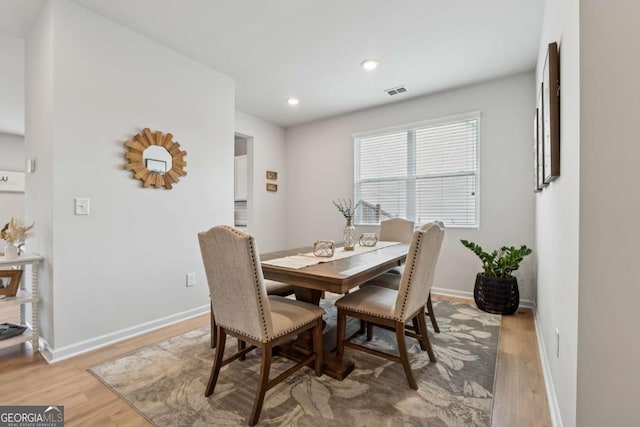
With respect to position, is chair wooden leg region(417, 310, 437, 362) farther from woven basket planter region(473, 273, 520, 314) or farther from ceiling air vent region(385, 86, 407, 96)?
ceiling air vent region(385, 86, 407, 96)

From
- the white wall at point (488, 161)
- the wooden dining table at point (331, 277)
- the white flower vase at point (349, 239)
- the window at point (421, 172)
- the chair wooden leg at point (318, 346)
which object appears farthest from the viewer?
the window at point (421, 172)

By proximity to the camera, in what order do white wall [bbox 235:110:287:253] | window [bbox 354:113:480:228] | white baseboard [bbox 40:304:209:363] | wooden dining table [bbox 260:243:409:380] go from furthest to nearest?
1. white wall [bbox 235:110:287:253]
2. window [bbox 354:113:480:228]
3. white baseboard [bbox 40:304:209:363]
4. wooden dining table [bbox 260:243:409:380]

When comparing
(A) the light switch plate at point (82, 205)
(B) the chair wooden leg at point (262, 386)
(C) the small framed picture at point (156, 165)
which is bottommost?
(B) the chair wooden leg at point (262, 386)

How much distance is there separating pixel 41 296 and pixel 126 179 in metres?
1.07

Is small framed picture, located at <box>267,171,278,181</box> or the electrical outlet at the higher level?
small framed picture, located at <box>267,171,278,181</box>

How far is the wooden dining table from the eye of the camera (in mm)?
1648

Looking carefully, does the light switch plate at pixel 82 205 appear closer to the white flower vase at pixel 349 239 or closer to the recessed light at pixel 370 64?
the white flower vase at pixel 349 239

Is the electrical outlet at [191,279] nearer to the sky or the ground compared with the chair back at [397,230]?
nearer to the ground

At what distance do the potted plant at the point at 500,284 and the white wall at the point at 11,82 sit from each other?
16.2 feet

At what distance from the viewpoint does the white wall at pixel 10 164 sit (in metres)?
5.74

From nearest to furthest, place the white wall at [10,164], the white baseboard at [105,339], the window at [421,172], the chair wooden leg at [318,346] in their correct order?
the chair wooden leg at [318,346], the white baseboard at [105,339], the window at [421,172], the white wall at [10,164]

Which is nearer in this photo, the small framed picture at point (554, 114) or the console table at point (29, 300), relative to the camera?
the small framed picture at point (554, 114)

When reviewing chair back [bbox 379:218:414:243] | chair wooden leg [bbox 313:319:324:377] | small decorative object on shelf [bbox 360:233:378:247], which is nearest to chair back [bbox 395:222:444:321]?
chair wooden leg [bbox 313:319:324:377]

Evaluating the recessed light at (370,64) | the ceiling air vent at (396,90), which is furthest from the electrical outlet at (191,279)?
the ceiling air vent at (396,90)
